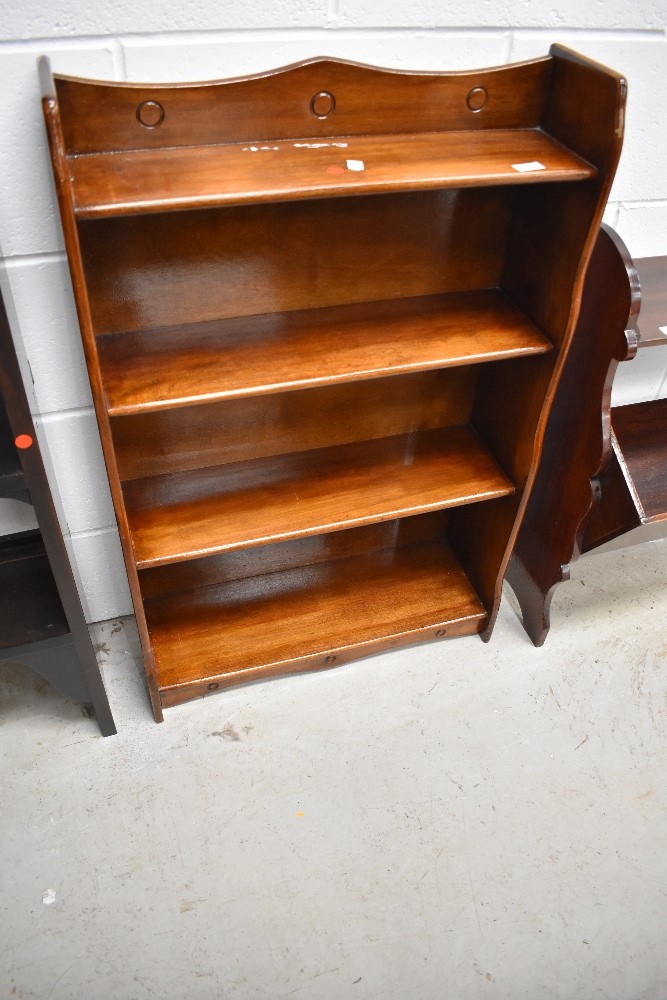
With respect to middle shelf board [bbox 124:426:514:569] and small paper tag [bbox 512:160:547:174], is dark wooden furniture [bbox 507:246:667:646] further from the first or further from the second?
small paper tag [bbox 512:160:547:174]

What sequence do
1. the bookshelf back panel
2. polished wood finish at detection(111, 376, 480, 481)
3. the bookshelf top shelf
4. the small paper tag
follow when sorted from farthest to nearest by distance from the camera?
polished wood finish at detection(111, 376, 480, 481) → the bookshelf back panel → the small paper tag → the bookshelf top shelf

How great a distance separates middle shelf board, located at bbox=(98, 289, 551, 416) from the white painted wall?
0.18 metres

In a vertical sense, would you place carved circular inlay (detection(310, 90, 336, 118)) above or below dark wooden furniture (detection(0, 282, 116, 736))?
above

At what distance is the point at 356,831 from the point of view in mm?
1533

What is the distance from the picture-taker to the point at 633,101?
148cm

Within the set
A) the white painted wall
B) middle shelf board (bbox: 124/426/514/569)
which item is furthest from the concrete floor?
the white painted wall

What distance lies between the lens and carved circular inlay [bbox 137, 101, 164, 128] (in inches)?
43.8

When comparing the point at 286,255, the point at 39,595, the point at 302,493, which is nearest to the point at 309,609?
the point at 302,493

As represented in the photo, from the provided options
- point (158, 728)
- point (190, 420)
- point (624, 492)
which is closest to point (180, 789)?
point (158, 728)

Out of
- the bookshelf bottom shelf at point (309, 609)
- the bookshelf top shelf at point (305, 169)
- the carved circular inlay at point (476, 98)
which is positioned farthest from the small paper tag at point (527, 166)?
the bookshelf bottom shelf at point (309, 609)

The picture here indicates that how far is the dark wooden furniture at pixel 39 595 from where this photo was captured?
4.00ft

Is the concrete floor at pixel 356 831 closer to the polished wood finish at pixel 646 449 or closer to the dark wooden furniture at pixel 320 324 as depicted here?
the dark wooden furniture at pixel 320 324

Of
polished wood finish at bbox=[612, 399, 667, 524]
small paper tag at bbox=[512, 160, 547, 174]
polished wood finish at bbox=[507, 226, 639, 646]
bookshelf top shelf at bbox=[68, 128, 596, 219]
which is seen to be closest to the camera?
bookshelf top shelf at bbox=[68, 128, 596, 219]

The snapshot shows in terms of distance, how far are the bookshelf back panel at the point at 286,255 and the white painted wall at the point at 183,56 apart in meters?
0.13
